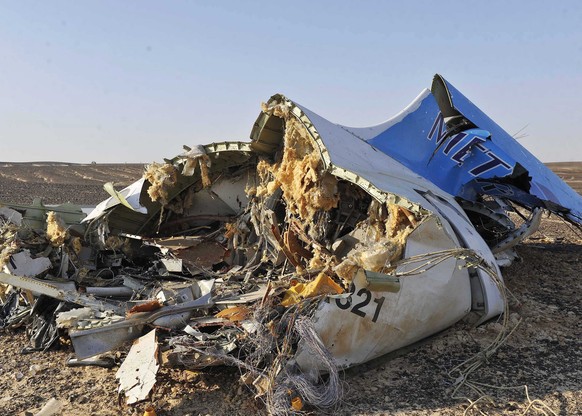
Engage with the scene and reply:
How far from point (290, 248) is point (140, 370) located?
299 centimetres

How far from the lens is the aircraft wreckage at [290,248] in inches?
212

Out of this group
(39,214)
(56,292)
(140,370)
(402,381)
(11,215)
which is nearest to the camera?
(140,370)

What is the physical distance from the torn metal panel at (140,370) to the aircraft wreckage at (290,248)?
0.02 m

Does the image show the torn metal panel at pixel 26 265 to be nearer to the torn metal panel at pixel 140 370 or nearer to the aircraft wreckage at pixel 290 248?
the aircraft wreckage at pixel 290 248

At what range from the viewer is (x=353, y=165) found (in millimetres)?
6691

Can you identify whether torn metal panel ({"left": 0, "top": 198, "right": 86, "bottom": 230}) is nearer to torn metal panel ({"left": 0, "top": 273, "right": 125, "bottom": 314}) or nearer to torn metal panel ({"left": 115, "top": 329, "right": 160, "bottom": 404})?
torn metal panel ({"left": 0, "top": 273, "right": 125, "bottom": 314})

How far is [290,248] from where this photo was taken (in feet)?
25.0

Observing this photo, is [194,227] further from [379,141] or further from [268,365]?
[268,365]

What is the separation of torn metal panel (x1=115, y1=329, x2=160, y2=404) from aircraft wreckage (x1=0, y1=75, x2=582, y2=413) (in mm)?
21

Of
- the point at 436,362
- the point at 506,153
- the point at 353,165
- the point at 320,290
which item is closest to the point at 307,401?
the point at 320,290

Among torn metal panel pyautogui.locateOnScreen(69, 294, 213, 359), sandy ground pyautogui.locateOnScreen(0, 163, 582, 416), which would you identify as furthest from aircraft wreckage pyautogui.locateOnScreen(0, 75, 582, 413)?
sandy ground pyautogui.locateOnScreen(0, 163, 582, 416)

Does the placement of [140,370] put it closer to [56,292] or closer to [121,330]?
[121,330]

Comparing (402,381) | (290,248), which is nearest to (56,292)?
(290,248)

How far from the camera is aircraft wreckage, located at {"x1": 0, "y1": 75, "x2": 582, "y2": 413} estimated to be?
5383 mm
